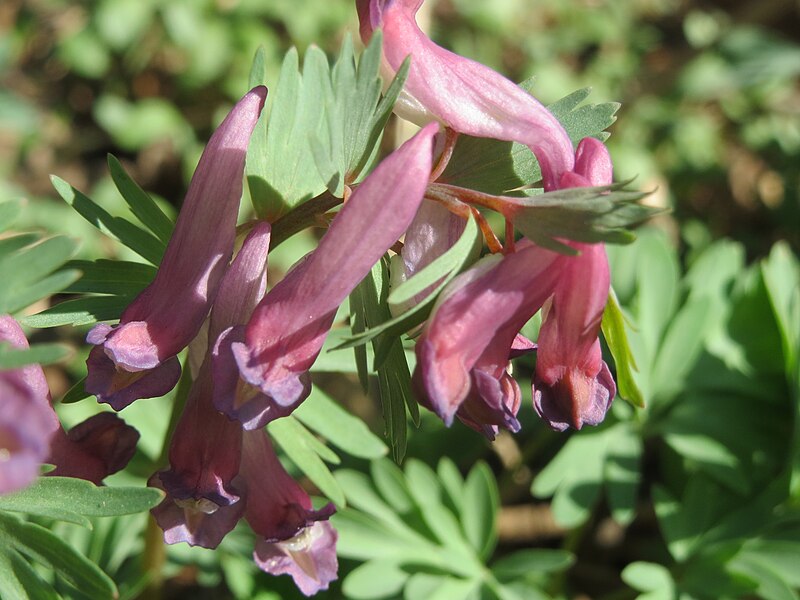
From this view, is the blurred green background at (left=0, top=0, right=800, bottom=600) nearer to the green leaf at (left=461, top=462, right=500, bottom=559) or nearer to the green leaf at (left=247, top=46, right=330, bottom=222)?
the green leaf at (left=461, top=462, right=500, bottom=559)

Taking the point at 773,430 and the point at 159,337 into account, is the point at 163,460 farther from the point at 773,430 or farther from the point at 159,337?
the point at 773,430

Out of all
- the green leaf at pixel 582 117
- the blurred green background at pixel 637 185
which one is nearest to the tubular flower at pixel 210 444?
the green leaf at pixel 582 117

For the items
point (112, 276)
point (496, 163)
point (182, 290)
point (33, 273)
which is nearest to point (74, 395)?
point (112, 276)

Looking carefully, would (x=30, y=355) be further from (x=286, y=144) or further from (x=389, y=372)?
(x=286, y=144)

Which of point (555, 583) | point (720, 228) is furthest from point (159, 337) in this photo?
point (720, 228)

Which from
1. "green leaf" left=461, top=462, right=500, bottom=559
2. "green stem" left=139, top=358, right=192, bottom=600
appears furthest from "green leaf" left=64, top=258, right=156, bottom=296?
"green leaf" left=461, top=462, right=500, bottom=559
